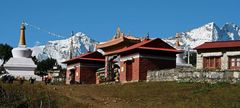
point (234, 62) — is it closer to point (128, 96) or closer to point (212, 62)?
point (212, 62)

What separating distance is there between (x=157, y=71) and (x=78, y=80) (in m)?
22.2

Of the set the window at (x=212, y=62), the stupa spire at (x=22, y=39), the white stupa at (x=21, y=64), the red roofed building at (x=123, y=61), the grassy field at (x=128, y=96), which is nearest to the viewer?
the grassy field at (x=128, y=96)

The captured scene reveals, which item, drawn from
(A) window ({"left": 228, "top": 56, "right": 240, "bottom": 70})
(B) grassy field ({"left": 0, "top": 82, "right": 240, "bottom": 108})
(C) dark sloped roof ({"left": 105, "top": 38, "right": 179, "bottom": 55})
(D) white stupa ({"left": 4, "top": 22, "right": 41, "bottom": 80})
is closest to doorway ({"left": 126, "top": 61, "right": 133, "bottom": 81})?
(C) dark sloped roof ({"left": 105, "top": 38, "right": 179, "bottom": 55})

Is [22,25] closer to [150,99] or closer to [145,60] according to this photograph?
[145,60]

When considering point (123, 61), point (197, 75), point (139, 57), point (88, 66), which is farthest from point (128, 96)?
point (88, 66)

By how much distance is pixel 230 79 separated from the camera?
46.5 metres

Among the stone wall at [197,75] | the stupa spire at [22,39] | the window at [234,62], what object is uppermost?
the stupa spire at [22,39]

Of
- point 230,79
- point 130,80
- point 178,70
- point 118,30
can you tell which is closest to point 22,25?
point 118,30

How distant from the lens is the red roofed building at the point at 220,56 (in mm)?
53375

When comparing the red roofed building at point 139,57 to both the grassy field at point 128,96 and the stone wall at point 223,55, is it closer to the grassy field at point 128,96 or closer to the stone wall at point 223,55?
the stone wall at point 223,55

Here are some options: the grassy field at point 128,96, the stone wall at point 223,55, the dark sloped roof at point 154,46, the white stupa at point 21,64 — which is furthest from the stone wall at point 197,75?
the white stupa at point 21,64

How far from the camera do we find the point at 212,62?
55.0 meters

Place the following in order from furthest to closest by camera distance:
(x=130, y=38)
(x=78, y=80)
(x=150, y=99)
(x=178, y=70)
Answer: (x=78, y=80) → (x=130, y=38) → (x=178, y=70) → (x=150, y=99)

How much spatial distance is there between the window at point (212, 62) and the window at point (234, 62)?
118 cm
